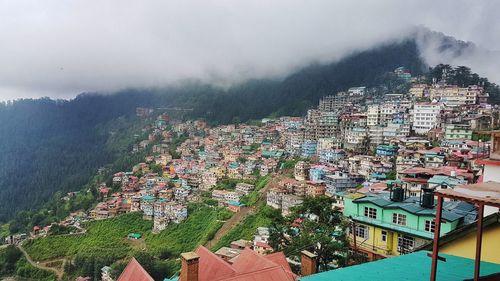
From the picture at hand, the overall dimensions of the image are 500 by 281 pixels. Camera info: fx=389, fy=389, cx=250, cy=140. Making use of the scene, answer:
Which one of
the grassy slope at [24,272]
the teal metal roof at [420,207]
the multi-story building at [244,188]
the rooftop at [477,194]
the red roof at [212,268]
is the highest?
the rooftop at [477,194]

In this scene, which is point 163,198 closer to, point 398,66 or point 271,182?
point 271,182

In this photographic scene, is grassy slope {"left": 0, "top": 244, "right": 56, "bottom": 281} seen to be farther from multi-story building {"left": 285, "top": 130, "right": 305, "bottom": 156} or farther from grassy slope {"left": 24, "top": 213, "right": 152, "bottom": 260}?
multi-story building {"left": 285, "top": 130, "right": 305, "bottom": 156}

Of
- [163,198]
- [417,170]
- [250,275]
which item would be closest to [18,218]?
[163,198]

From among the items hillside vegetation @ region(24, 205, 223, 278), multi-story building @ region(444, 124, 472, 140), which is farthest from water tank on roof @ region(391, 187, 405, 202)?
multi-story building @ region(444, 124, 472, 140)

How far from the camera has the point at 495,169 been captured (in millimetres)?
5293

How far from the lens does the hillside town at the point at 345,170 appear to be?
41.1 feet

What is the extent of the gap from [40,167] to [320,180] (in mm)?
96339

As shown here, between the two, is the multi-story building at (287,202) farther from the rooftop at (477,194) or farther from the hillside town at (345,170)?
the rooftop at (477,194)

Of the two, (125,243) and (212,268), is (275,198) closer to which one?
(125,243)

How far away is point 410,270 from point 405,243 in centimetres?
1040

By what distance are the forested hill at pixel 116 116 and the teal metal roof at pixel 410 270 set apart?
7797cm

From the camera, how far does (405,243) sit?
13.0 metres

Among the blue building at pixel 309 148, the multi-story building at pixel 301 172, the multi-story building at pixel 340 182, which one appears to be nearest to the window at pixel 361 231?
the multi-story building at pixel 340 182

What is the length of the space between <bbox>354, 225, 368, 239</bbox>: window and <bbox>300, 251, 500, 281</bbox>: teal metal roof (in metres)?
10.4
